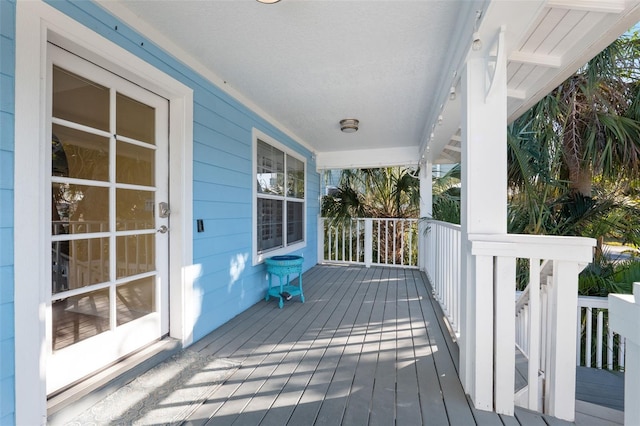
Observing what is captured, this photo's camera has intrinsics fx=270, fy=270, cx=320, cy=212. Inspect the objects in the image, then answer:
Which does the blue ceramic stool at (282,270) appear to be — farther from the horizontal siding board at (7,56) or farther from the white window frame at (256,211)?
the horizontal siding board at (7,56)

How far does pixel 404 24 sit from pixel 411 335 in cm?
253

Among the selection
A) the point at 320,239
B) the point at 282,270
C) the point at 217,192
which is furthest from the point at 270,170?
the point at 320,239

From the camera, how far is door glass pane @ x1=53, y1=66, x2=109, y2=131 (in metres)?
1.54

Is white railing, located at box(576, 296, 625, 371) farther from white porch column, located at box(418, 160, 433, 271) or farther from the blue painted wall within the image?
the blue painted wall

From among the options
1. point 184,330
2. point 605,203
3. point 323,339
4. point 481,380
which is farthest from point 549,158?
point 184,330

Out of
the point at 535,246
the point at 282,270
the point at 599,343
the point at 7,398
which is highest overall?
the point at 535,246

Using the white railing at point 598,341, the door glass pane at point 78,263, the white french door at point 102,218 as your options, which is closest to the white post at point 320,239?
the white french door at point 102,218

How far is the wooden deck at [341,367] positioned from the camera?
1515mm

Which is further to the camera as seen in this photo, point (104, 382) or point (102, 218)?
point (102, 218)

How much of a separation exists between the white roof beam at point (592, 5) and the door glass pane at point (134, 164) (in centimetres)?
269

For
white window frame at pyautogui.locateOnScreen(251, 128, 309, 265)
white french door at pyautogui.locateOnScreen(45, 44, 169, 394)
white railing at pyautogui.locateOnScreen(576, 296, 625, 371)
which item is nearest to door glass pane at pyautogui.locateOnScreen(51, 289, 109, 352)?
white french door at pyautogui.locateOnScreen(45, 44, 169, 394)

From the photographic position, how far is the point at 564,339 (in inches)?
58.2

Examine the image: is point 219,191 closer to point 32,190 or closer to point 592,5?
point 32,190

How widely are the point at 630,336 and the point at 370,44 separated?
2.16 metres
